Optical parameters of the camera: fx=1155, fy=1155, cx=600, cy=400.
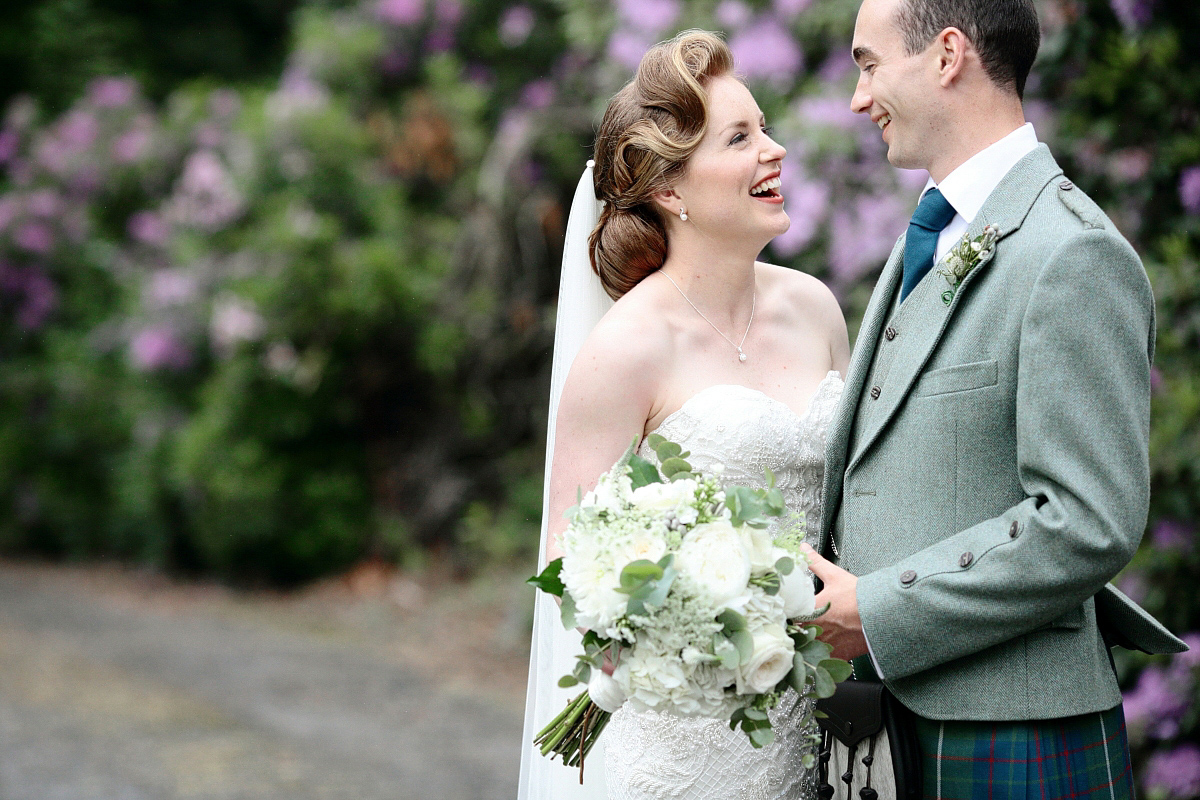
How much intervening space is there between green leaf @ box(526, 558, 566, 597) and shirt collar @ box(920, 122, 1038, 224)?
974 millimetres

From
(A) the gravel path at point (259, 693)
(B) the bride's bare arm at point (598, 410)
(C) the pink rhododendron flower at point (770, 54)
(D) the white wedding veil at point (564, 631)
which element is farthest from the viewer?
(A) the gravel path at point (259, 693)

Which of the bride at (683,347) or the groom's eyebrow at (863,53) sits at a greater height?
the groom's eyebrow at (863,53)

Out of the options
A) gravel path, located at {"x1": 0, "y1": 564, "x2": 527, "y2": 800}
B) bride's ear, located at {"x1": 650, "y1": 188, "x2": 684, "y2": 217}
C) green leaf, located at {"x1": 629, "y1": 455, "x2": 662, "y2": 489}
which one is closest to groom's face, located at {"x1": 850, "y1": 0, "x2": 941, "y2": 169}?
bride's ear, located at {"x1": 650, "y1": 188, "x2": 684, "y2": 217}

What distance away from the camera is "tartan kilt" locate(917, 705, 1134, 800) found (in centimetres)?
198

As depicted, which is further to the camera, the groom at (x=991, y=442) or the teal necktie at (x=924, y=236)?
the teal necktie at (x=924, y=236)

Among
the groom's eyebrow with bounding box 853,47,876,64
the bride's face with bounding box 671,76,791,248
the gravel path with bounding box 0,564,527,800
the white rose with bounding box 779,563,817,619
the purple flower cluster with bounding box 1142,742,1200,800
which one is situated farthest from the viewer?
the gravel path with bounding box 0,564,527,800

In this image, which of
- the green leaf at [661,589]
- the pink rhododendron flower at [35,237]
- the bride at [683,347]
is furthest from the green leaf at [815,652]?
the pink rhododendron flower at [35,237]

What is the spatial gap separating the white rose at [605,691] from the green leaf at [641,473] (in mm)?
342

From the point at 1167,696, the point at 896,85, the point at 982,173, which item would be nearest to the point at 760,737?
the point at 982,173

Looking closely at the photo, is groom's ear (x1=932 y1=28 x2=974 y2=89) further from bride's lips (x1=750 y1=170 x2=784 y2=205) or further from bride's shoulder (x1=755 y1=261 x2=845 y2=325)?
bride's shoulder (x1=755 y1=261 x2=845 y2=325)

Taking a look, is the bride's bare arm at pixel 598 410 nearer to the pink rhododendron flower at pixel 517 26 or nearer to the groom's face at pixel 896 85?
the groom's face at pixel 896 85

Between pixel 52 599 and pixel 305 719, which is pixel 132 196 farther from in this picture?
pixel 305 719

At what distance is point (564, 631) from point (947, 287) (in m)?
1.27

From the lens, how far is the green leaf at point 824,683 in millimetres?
1912
